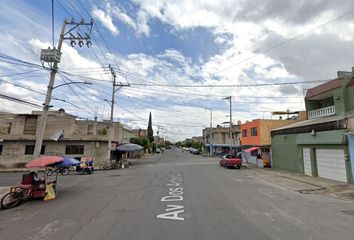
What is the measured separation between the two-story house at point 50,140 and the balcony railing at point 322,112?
2407 centimetres

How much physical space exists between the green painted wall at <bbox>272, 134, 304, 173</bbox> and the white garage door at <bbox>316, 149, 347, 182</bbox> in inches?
110

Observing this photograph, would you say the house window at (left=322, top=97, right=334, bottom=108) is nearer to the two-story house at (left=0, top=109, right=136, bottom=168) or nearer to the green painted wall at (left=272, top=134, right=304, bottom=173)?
the green painted wall at (left=272, top=134, right=304, bottom=173)

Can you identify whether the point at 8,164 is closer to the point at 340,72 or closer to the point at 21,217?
the point at 21,217

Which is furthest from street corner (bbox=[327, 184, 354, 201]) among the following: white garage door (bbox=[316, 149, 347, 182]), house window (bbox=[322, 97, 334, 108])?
house window (bbox=[322, 97, 334, 108])

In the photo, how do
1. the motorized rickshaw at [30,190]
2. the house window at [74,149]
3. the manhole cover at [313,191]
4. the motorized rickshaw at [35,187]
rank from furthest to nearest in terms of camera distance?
the house window at [74,149] < the manhole cover at [313,191] < the motorized rickshaw at [35,187] < the motorized rickshaw at [30,190]

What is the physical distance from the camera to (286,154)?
24.2 m

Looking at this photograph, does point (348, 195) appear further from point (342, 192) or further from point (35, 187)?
point (35, 187)

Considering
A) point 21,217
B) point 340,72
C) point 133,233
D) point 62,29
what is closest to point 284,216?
point 133,233

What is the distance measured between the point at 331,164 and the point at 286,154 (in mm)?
7117

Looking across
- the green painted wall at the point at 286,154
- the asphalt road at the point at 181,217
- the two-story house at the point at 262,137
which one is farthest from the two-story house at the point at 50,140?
the green painted wall at the point at 286,154

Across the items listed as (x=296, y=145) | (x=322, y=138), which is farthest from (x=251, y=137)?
(x=322, y=138)

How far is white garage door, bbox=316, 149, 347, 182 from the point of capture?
15.9 meters

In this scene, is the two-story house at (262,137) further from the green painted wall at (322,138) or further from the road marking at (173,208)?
the road marking at (173,208)

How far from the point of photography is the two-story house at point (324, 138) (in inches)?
610
